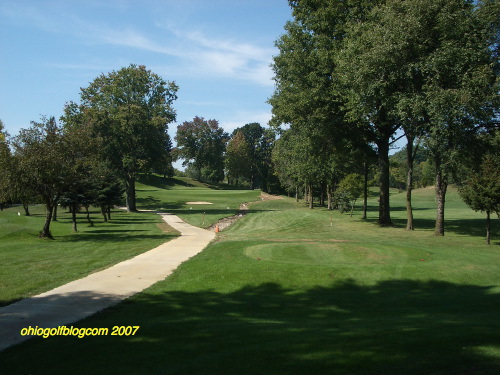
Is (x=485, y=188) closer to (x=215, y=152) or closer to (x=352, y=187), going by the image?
(x=352, y=187)

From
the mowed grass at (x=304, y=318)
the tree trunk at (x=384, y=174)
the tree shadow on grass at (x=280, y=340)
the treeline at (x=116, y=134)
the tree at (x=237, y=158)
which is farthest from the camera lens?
the tree at (x=237, y=158)

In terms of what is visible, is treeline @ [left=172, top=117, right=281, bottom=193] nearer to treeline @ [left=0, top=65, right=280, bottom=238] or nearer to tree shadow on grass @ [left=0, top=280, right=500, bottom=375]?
treeline @ [left=0, top=65, right=280, bottom=238]

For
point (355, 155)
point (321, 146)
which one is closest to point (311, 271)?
point (321, 146)

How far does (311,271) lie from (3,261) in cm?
1082

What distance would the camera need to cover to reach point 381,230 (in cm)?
2634

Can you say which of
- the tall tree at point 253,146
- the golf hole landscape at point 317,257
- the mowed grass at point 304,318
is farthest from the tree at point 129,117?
the tall tree at point 253,146

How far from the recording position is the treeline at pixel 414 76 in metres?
19.5

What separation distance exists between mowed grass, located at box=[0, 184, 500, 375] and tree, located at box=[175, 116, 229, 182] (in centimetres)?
9239

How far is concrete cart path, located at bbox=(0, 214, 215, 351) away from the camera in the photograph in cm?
743

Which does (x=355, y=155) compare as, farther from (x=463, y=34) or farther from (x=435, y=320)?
(x=435, y=320)

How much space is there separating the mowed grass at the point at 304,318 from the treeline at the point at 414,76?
640 centimetres

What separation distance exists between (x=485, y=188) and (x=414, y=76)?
7.44 meters

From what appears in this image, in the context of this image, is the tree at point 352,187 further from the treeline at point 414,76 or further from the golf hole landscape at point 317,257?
the treeline at point 414,76

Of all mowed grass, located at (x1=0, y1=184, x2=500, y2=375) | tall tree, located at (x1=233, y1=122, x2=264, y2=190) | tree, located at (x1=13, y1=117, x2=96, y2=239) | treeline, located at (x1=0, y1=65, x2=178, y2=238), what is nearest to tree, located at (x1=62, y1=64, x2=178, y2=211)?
treeline, located at (x1=0, y1=65, x2=178, y2=238)
